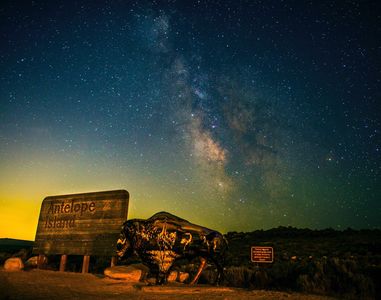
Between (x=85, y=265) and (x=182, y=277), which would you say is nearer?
(x=182, y=277)

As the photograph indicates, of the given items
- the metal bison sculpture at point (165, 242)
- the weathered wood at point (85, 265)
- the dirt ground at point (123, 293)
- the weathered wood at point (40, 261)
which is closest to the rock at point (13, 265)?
the weathered wood at point (85, 265)

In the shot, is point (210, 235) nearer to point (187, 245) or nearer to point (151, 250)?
point (187, 245)

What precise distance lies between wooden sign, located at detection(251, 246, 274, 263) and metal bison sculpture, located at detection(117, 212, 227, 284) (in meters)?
2.97

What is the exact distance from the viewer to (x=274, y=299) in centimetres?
499

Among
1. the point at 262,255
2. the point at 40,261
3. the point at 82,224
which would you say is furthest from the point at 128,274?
the point at 40,261

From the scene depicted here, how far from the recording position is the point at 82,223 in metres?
11.0

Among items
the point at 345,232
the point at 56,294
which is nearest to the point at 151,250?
the point at 56,294

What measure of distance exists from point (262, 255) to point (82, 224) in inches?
260

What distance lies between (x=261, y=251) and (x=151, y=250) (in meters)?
4.48

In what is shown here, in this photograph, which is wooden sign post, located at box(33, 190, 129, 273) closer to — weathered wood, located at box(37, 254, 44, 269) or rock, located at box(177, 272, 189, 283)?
weathered wood, located at box(37, 254, 44, 269)

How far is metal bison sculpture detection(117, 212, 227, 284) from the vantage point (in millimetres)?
6125

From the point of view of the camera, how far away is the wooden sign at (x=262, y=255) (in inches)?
357

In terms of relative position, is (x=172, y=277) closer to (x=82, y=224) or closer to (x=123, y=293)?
(x=123, y=293)

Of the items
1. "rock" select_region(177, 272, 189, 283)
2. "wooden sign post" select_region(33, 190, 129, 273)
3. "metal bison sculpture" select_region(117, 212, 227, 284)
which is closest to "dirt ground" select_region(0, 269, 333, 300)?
"metal bison sculpture" select_region(117, 212, 227, 284)
